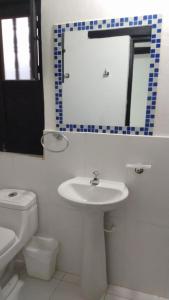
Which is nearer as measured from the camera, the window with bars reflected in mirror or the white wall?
the white wall

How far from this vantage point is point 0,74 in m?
1.76

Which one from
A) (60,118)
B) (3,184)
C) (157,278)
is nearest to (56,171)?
(60,118)

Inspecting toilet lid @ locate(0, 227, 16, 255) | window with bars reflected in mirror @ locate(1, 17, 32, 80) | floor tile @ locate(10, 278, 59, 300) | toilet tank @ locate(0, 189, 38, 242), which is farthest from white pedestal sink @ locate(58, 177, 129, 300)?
window with bars reflected in mirror @ locate(1, 17, 32, 80)

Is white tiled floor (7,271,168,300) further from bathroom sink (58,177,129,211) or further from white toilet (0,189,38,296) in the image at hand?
bathroom sink (58,177,129,211)

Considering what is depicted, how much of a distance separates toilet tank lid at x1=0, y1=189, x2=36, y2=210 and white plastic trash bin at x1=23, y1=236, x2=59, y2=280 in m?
0.36

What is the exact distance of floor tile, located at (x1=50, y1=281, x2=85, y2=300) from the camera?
1681 millimetres

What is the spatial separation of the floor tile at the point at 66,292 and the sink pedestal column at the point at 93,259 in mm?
85

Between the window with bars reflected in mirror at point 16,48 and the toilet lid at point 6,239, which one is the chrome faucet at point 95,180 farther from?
the window with bars reflected in mirror at point 16,48

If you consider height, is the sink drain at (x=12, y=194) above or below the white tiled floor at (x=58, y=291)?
above

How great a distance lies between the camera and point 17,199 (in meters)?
1.75

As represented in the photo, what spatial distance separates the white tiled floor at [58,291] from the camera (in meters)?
1.68

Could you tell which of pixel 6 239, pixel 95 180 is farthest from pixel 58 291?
pixel 95 180

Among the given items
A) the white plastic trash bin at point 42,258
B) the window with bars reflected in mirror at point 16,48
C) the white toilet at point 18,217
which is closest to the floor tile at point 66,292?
the white plastic trash bin at point 42,258

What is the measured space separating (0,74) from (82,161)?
0.90 meters
